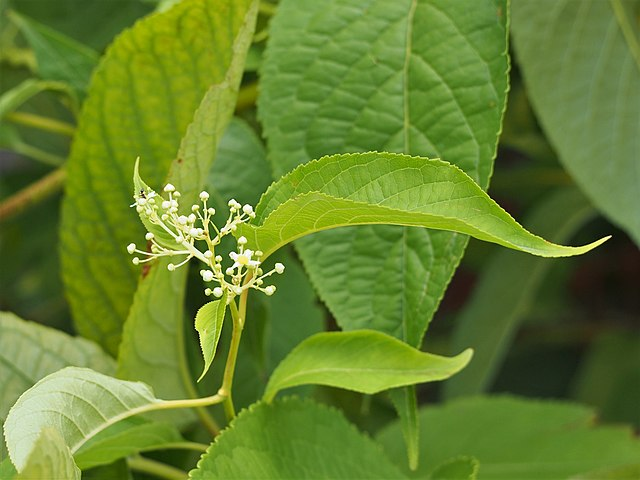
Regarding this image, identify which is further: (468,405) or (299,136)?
(468,405)

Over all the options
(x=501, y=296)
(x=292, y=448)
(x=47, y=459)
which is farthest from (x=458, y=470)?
(x=501, y=296)

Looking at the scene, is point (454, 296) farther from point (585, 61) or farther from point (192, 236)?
point (192, 236)

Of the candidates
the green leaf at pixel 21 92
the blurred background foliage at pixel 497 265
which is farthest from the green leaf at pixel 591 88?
the green leaf at pixel 21 92

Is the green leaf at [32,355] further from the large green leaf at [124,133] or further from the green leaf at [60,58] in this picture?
the green leaf at [60,58]

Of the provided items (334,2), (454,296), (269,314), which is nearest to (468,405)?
(269,314)

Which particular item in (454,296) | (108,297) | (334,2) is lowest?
(454,296)

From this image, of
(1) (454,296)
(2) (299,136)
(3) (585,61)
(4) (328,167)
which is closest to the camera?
(4) (328,167)

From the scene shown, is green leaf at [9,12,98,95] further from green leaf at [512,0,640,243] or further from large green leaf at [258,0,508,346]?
green leaf at [512,0,640,243]
